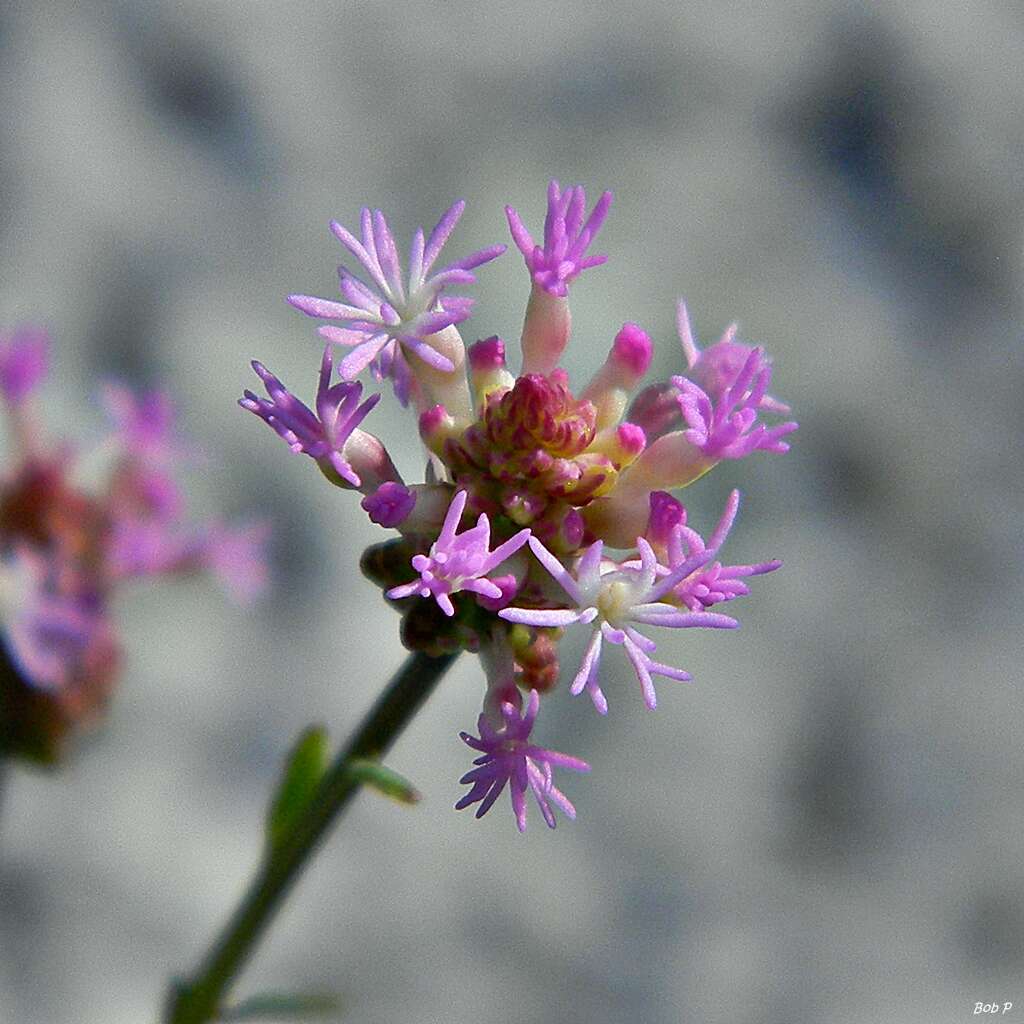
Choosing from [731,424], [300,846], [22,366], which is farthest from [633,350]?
[22,366]

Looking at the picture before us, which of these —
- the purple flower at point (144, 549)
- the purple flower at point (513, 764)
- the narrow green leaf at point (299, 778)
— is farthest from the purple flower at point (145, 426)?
the purple flower at point (513, 764)

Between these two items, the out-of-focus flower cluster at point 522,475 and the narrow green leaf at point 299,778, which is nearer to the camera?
the out-of-focus flower cluster at point 522,475

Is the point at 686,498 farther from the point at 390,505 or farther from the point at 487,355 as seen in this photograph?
the point at 390,505

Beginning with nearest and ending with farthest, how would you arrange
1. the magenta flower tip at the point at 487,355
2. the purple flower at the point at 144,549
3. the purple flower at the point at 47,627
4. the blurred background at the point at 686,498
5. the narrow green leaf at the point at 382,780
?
the narrow green leaf at the point at 382,780, the magenta flower tip at the point at 487,355, the purple flower at the point at 47,627, the purple flower at the point at 144,549, the blurred background at the point at 686,498

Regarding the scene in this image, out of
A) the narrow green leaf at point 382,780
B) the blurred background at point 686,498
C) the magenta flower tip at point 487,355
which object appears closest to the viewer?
the narrow green leaf at point 382,780

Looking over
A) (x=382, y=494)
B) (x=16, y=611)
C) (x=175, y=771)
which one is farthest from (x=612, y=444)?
(x=175, y=771)

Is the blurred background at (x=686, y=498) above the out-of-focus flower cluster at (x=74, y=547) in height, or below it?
above

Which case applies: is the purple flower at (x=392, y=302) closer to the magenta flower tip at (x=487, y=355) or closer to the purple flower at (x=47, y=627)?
the magenta flower tip at (x=487, y=355)
